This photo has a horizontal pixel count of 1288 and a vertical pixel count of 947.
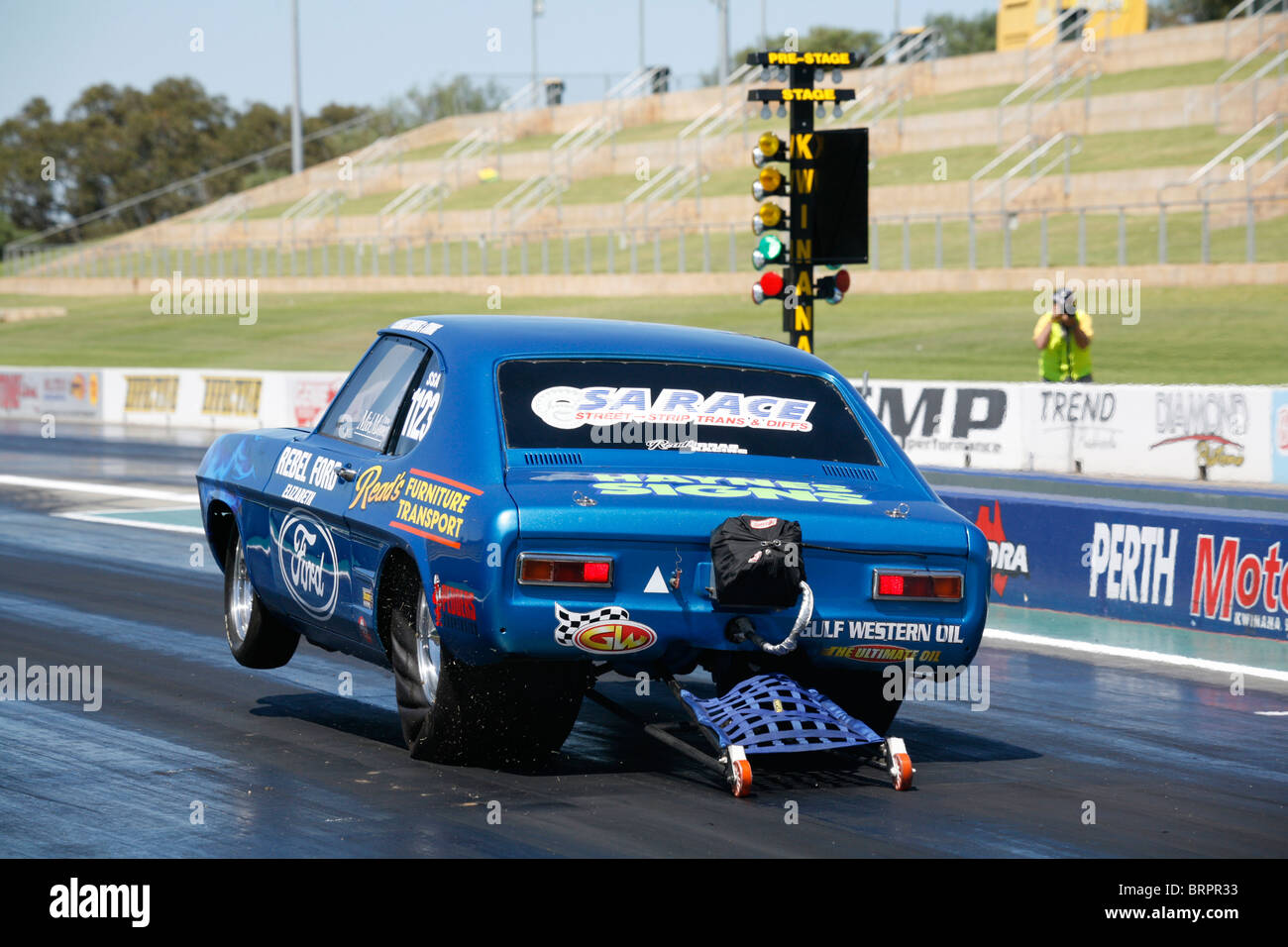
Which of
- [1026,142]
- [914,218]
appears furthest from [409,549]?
[1026,142]

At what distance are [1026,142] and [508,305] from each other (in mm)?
14839

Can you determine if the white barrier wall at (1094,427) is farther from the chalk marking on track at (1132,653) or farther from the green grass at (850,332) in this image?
the chalk marking on track at (1132,653)

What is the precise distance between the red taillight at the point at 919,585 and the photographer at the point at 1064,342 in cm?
1785

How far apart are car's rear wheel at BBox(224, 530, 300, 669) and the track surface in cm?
17

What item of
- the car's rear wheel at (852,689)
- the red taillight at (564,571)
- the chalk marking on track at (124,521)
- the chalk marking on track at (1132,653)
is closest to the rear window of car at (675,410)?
the red taillight at (564,571)

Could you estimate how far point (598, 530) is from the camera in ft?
21.5

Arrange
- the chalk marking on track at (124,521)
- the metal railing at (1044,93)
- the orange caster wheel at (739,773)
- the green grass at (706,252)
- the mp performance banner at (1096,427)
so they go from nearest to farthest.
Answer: the orange caster wheel at (739,773), the chalk marking on track at (124,521), the mp performance banner at (1096,427), the green grass at (706,252), the metal railing at (1044,93)

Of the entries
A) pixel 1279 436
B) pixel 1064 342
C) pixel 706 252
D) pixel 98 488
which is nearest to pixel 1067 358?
pixel 1064 342

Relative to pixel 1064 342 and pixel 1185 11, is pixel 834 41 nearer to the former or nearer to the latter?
pixel 1185 11

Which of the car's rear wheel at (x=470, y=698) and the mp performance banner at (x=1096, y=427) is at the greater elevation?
the car's rear wheel at (x=470, y=698)

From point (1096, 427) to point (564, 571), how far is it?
62.7ft

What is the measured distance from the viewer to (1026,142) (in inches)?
2020

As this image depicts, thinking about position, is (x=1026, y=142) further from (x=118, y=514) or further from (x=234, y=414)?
(x=118, y=514)

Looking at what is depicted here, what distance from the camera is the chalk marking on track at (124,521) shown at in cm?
1714
